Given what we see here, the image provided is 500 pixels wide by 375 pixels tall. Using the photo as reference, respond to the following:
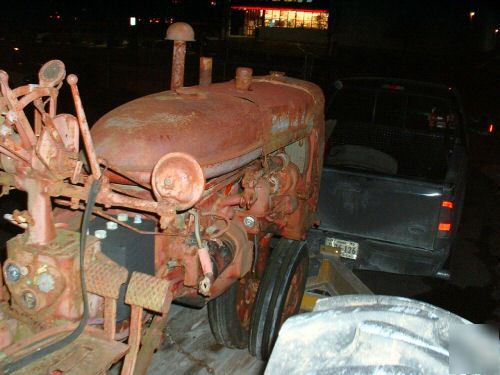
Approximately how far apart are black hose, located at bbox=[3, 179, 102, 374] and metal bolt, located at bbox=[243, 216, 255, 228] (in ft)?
4.63

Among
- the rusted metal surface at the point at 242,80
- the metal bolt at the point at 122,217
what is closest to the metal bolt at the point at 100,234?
the metal bolt at the point at 122,217

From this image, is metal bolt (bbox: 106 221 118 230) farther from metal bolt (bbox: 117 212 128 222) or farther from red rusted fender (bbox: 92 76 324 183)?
red rusted fender (bbox: 92 76 324 183)

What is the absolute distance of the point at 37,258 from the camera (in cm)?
204

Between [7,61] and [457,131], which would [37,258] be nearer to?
[457,131]

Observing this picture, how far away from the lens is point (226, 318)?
378cm

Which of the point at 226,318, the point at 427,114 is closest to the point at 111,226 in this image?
the point at 226,318

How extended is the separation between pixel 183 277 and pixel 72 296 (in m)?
0.65

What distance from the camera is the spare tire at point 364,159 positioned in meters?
5.18

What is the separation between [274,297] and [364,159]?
2.13 metres

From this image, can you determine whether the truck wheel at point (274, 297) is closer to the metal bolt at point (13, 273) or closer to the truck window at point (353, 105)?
the metal bolt at point (13, 273)

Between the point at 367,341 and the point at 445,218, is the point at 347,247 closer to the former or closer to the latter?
the point at 445,218

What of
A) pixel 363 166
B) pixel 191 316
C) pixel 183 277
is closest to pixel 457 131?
pixel 363 166

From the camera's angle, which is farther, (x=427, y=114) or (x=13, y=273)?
(x=427, y=114)

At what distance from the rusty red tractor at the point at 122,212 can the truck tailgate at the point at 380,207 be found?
5.06 ft
